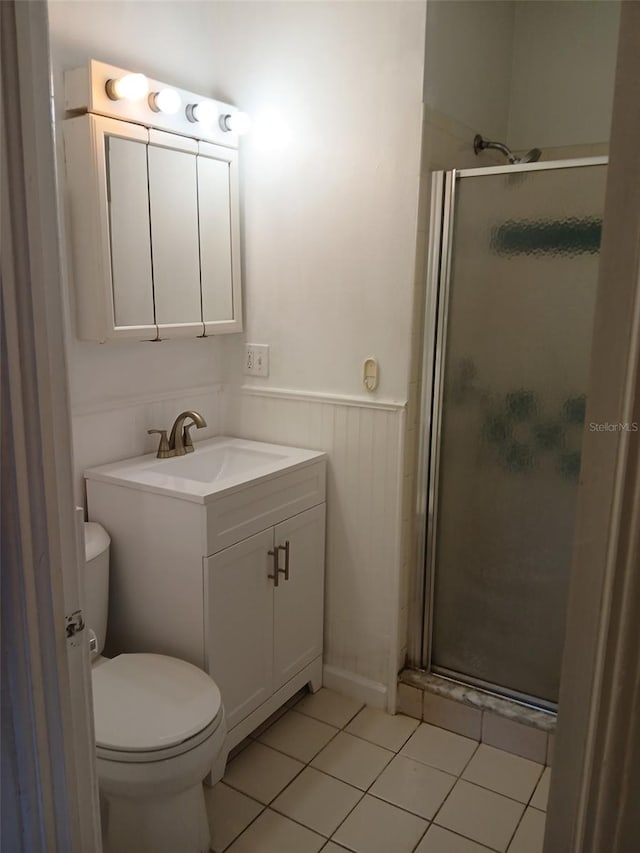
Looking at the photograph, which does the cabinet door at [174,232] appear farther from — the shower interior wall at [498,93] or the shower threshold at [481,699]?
the shower threshold at [481,699]

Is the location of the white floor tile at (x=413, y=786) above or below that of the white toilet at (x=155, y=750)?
below

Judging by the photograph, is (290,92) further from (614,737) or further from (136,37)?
(614,737)

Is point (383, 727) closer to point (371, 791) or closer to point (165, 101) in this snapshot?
point (371, 791)

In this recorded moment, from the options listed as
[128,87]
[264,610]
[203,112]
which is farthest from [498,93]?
[264,610]

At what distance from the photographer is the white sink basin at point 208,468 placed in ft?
6.28

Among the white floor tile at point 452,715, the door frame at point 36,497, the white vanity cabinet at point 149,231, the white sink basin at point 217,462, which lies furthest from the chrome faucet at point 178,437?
the door frame at point 36,497

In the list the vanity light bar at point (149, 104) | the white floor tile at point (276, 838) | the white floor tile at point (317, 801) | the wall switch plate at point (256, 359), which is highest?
the vanity light bar at point (149, 104)

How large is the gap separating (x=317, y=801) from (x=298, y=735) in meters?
0.30

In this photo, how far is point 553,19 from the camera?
244 centimetres

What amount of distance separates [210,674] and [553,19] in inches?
99.1

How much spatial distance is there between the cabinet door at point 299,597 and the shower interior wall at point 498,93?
30cm

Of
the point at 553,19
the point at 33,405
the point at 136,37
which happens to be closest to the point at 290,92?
the point at 136,37

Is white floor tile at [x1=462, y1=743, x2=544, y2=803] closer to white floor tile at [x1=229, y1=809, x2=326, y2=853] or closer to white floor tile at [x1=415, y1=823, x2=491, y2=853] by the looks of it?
white floor tile at [x1=415, y1=823, x2=491, y2=853]

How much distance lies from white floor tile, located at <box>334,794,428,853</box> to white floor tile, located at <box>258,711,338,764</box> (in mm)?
269
